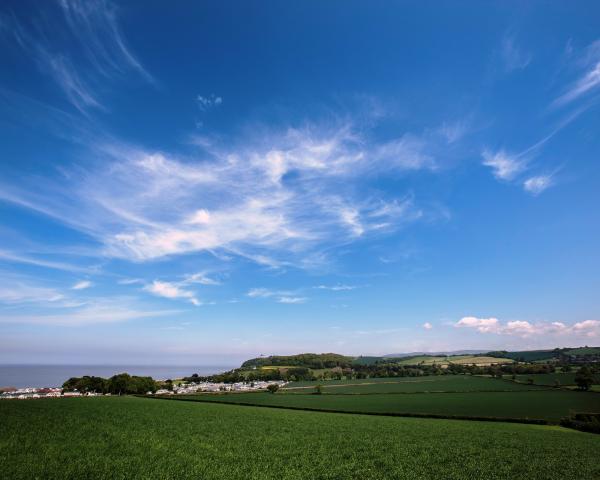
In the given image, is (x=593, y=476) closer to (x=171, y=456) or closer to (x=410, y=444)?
(x=410, y=444)

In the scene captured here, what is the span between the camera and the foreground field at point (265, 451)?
811 inches

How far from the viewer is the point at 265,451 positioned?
86.7ft

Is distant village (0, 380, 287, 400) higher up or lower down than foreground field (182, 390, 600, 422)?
higher up

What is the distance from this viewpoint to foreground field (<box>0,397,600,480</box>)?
2061 cm

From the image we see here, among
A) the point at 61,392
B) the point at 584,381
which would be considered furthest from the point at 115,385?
the point at 584,381

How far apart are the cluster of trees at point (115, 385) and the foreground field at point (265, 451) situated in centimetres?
7811

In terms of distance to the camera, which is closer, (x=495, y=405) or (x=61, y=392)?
(x=495, y=405)

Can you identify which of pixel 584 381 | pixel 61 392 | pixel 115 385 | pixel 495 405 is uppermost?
pixel 115 385

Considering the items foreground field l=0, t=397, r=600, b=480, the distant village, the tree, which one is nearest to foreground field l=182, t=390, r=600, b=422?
the tree

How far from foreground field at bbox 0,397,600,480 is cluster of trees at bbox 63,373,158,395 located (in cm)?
7811

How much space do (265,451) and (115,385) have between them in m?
105

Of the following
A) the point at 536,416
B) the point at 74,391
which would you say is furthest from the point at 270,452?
the point at 74,391

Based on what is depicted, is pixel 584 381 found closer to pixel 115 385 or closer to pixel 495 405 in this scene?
pixel 495 405

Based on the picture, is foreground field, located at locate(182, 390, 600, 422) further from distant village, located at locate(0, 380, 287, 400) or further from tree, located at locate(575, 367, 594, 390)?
distant village, located at locate(0, 380, 287, 400)
